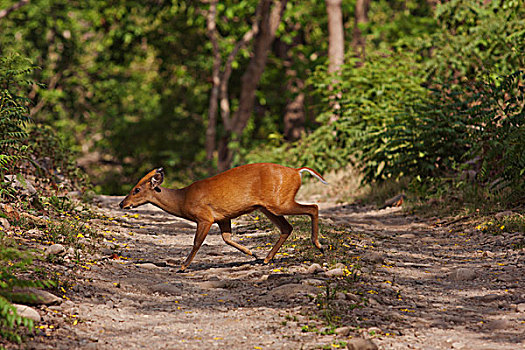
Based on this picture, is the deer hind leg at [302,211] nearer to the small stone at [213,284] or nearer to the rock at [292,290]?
the small stone at [213,284]

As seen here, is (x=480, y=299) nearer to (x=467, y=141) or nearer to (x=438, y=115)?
(x=467, y=141)

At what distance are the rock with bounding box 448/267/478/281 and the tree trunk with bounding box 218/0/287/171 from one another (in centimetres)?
1306

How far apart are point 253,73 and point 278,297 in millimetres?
14820

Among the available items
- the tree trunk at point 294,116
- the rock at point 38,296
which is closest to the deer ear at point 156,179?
the rock at point 38,296

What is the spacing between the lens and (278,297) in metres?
6.42

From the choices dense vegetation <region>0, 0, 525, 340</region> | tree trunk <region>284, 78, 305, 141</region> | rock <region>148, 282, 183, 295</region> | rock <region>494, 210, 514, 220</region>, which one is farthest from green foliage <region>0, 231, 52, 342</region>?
tree trunk <region>284, 78, 305, 141</region>

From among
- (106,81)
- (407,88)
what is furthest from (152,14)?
(407,88)

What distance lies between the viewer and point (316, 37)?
93.3 feet

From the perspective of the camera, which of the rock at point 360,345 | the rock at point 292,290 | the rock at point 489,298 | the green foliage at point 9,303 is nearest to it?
the green foliage at point 9,303

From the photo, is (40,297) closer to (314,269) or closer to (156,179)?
(156,179)

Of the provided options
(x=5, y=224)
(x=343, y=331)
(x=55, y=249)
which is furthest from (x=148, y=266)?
(x=343, y=331)

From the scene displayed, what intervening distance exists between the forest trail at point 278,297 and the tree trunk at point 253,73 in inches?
451

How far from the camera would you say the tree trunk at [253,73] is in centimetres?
2062

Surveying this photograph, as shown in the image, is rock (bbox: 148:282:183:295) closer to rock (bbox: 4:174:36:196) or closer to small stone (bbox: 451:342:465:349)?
small stone (bbox: 451:342:465:349)
